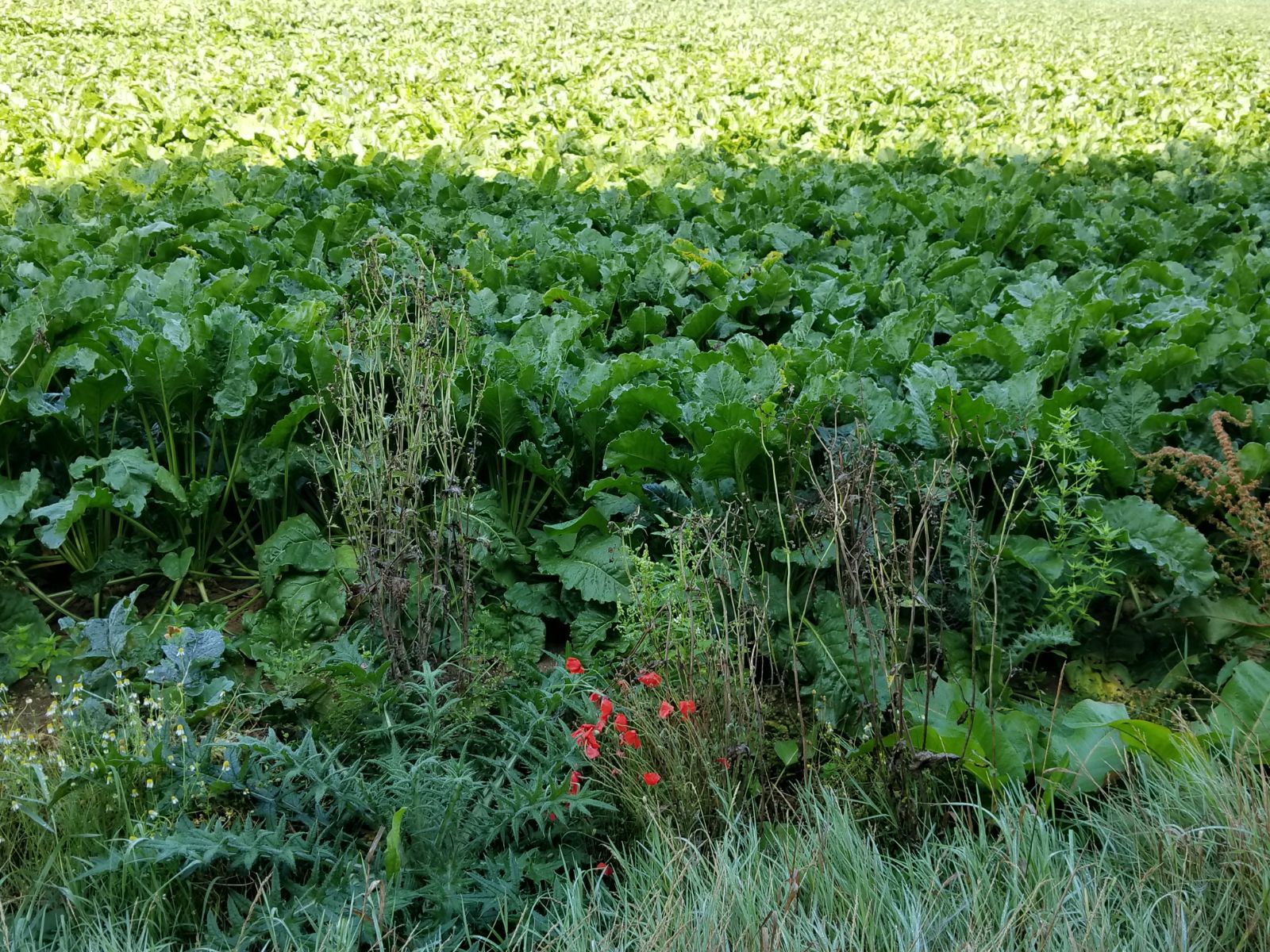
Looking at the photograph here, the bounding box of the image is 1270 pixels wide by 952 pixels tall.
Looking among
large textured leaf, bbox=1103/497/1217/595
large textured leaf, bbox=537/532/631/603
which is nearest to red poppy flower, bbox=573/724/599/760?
large textured leaf, bbox=537/532/631/603

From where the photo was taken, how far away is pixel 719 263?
5109 mm

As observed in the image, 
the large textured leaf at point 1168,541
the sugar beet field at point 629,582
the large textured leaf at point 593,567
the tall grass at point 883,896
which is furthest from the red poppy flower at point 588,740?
the large textured leaf at point 1168,541

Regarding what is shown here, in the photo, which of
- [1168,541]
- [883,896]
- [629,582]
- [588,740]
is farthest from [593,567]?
[1168,541]

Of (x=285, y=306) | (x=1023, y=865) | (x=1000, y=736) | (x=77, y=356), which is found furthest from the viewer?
(x=285, y=306)

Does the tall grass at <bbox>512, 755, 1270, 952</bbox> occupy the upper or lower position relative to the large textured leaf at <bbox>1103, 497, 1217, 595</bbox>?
lower

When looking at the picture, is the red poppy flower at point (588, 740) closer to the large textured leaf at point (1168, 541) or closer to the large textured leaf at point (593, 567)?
the large textured leaf at point (593, 567)

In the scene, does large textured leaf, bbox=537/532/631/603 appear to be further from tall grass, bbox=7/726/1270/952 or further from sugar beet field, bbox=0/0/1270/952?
tall grass, bbox=7/726/1270/952

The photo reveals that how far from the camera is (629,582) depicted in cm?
326

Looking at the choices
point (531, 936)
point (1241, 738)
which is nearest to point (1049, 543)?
point (1241, 738)

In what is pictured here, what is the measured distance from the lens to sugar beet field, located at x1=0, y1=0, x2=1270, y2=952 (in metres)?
2.28

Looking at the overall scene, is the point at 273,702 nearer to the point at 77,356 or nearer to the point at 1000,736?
the point at 77,356

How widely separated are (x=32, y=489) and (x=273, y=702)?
105cm

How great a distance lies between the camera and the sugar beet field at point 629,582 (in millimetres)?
2279

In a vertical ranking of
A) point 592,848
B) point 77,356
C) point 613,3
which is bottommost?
point 592,848
